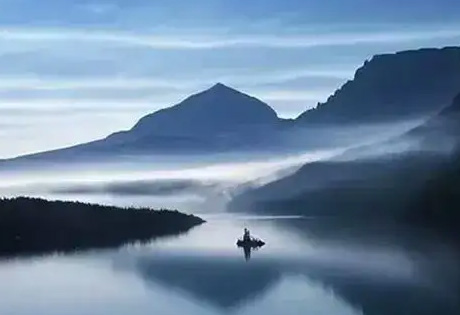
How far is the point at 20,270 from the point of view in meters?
14.4

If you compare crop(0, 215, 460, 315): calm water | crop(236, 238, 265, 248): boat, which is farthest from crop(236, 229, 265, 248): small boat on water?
crop(0, 215, 460, 315): calm water

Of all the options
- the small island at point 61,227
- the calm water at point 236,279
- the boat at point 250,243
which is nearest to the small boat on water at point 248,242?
the boat at point 250,243

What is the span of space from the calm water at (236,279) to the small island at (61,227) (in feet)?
4.40

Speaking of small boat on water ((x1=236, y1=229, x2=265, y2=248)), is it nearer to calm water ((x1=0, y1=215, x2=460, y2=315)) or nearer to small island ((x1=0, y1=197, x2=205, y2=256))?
calm water ((x1=0, y1=215, x2=460, y2=315))

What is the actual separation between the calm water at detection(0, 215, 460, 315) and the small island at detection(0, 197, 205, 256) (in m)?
1.34

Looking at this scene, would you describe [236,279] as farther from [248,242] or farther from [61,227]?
[61,227]

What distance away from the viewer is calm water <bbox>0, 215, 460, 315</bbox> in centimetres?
959

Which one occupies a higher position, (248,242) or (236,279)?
(248,242)

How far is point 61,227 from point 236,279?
9.31 meters

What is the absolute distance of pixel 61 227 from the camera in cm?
2147

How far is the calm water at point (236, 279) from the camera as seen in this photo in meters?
9.59

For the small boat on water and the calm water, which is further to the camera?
the small boat on water

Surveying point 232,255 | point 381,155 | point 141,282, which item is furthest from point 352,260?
point 381,155

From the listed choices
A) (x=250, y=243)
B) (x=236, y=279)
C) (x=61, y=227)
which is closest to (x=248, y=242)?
(x=250, y=243)
